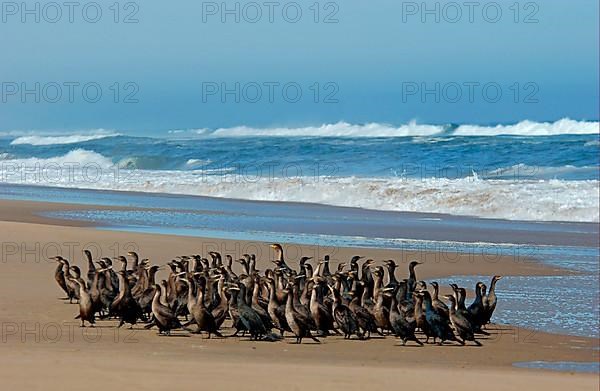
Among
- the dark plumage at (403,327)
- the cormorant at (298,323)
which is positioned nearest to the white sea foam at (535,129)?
the dark plumage at (403,327)

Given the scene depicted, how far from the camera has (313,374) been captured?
296 inches

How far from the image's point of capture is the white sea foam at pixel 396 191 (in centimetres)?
2241

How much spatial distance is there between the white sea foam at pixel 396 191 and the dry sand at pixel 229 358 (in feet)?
40.3

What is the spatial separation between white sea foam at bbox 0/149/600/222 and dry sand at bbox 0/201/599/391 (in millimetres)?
12290

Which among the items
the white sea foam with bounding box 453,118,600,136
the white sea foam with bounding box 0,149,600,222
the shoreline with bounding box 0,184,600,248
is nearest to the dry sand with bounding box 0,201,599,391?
the shoreline with bounding box 0,184,600,248

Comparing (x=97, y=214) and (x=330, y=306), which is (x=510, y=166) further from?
(x=330, y=306)

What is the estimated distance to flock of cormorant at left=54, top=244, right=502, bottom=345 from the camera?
938 centimetres

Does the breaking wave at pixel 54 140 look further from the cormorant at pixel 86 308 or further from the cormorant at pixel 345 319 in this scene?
the cormorant at pixel 345 319

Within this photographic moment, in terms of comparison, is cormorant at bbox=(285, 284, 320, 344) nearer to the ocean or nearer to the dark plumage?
the dark plumage

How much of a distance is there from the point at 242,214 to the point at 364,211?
2.95 meters

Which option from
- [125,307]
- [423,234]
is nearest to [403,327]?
[125,307]

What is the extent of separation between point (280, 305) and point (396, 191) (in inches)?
630

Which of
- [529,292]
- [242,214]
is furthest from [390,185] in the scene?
[529,292]

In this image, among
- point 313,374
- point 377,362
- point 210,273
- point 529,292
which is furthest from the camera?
point 529,292
